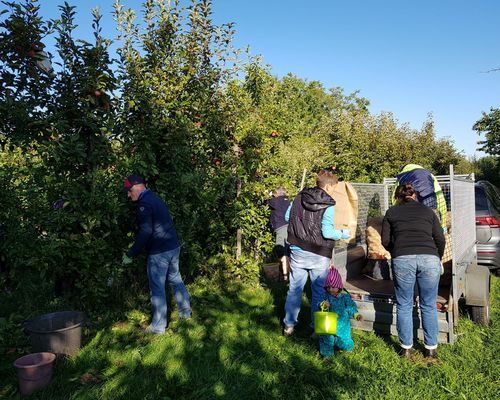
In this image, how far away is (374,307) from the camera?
15.9ft

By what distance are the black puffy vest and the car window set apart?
4.38 m

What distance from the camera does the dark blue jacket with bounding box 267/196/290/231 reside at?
7316 millimetres

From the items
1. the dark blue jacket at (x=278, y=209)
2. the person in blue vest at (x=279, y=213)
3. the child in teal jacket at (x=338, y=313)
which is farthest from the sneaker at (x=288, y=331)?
the dark blue jacket at (x=278, y=209)

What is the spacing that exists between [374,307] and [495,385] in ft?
4.75

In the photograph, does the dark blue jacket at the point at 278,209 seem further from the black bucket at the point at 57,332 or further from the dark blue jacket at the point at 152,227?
the black bucket at the point at 57,332

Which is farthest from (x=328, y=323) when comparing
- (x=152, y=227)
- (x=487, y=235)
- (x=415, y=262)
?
(x=487, y=235)

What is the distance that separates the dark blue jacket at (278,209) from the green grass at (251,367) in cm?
244

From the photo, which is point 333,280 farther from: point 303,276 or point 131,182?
point 131,182

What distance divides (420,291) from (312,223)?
51.3 inches

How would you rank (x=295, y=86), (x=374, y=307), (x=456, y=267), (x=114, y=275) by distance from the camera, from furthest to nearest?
(x=295, y=86)
(x=114, y=275)
(x=374, y=307)
(x=456, y=267)

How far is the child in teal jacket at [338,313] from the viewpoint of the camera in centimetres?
427

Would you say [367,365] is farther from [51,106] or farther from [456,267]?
[51,106]

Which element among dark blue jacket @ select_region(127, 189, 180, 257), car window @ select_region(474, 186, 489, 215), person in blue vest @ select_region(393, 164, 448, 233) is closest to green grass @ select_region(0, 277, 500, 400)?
dark blue jacket @ select_region(127, 189, 180, 257)

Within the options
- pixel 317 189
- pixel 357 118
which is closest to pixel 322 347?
pixel 317 189
